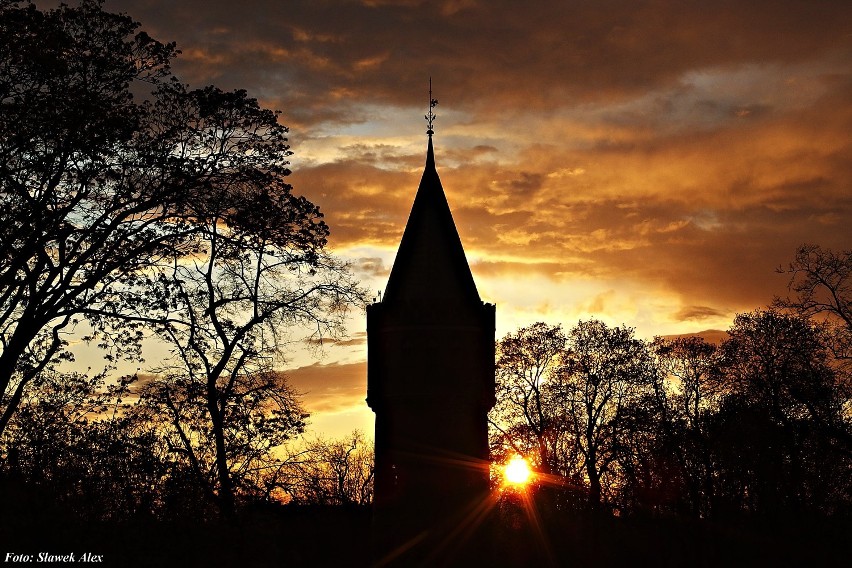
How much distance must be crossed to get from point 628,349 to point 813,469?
11831 mm

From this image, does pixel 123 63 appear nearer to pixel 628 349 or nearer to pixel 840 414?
pixel 840 414

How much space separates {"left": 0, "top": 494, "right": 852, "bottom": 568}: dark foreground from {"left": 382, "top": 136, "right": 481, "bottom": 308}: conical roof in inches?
345

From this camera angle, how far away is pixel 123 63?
21.1 m

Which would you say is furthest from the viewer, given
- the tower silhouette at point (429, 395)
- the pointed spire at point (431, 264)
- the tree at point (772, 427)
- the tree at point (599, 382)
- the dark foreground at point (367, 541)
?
the tree at point (599, 382)

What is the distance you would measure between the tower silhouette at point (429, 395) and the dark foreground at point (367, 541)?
1.96 m

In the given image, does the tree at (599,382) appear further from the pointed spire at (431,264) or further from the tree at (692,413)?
the pointed spire at (431,264)

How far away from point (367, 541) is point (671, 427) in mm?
16753


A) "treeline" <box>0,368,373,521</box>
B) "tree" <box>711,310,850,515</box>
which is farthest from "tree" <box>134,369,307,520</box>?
"tree" <box>711,310,850,515</box>

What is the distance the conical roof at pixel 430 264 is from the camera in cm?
3631

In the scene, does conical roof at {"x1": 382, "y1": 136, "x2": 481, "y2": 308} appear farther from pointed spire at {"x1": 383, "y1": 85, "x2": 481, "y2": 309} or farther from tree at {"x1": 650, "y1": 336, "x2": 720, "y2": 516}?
tree at {"x1": 650, "y1": 336, "x2": 720, "y2": 516}

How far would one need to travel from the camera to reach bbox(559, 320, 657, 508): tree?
5084 cm

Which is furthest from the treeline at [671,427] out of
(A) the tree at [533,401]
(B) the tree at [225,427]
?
(B) the tree at [225,427]

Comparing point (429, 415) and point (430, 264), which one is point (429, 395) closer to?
point (429, 415)

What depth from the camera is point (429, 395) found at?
114ft
